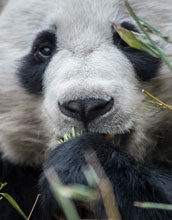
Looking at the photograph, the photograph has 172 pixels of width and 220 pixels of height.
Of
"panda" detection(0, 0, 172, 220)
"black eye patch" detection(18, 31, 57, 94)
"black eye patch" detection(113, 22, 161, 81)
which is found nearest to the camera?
"panda" detection(0, 0, 172, 220)

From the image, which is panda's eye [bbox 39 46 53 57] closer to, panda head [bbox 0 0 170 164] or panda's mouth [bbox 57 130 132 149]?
panda head [bbox 0 0 170 164]

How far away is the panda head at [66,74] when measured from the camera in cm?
239

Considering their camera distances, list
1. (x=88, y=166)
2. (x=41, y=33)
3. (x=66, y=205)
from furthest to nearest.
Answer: (x=41, y=33)
(x=88, y=166)
(x=66, y=205)

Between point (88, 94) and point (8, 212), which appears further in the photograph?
point (8, 212)

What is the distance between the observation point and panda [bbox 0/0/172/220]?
7.27 feet

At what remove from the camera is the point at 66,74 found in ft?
8.19

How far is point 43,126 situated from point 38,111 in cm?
11

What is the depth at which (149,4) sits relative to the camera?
2.84m

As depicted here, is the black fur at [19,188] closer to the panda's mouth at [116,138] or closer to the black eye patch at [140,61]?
the panda's mouth at [116,138]

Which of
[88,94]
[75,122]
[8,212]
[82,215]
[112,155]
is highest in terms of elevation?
[88,94]

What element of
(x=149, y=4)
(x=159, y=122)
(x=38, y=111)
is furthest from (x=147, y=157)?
(x=149, y=4)

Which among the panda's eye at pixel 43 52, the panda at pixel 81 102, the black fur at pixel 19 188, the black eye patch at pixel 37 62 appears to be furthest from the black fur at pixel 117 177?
the panda's eye at pixel 43 52

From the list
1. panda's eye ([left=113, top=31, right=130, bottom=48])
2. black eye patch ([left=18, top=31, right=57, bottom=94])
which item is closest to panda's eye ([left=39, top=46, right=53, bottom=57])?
black eye patch ([left=18, top=31, right=57, bottom=94])

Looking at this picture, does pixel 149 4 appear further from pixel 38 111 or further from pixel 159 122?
pixel 38 111
